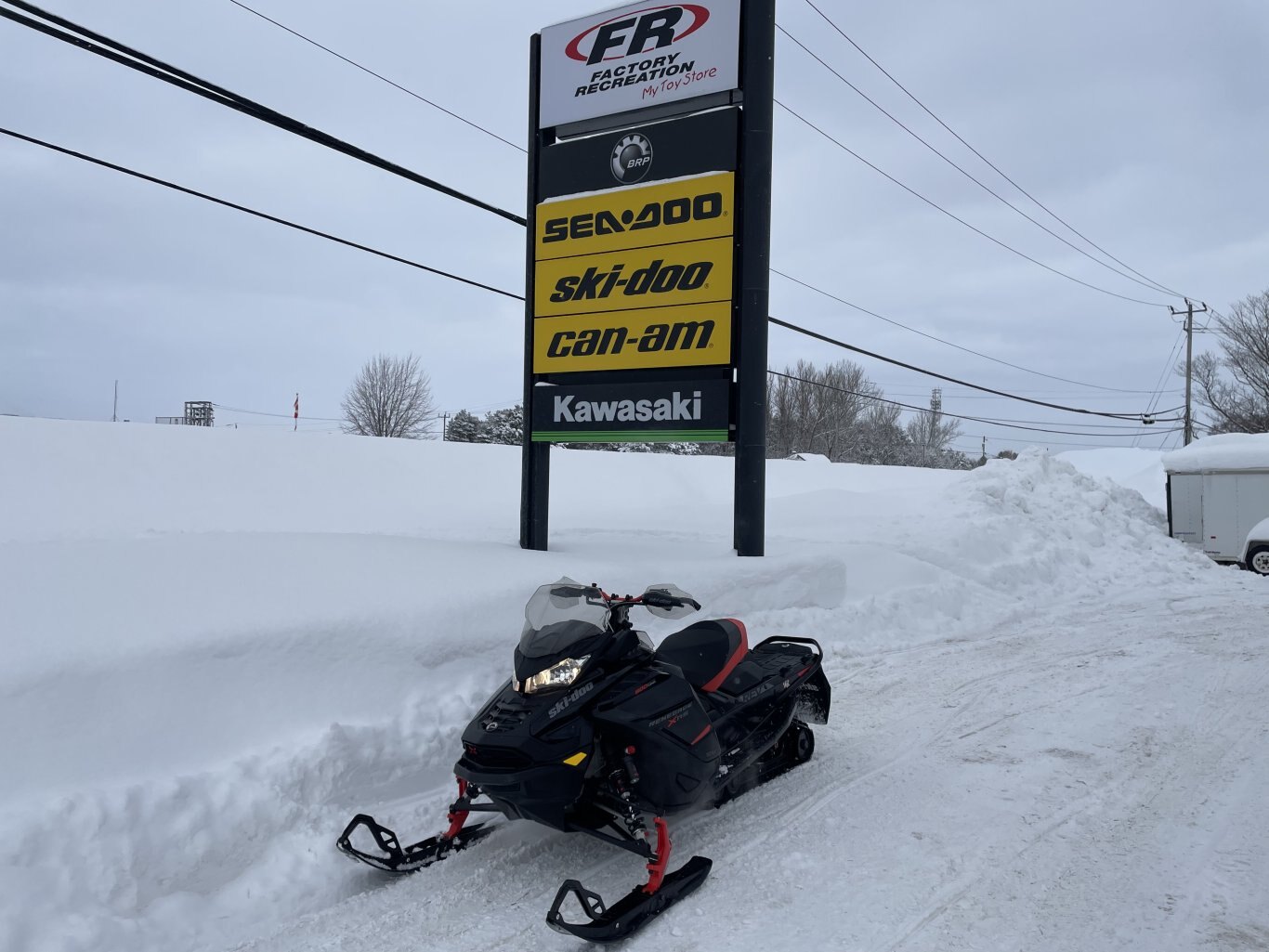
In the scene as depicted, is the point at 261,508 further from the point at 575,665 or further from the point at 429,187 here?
the point at 575,665

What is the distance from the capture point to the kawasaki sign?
8.86 m

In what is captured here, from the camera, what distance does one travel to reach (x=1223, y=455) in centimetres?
1823

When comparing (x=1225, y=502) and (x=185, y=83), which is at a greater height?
(x=185, y=83)

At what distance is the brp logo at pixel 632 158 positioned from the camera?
933cm

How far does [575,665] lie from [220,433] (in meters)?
13.6

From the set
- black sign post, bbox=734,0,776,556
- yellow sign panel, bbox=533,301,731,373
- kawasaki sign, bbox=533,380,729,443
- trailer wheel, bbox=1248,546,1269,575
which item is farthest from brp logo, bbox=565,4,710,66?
trailer wheel, bbox=1248,546,1269,575

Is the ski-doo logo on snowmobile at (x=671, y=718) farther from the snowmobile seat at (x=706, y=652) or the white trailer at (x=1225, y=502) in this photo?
the white trailer at (x=1225, y=502)

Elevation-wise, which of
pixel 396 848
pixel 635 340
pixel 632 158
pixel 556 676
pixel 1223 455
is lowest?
pixel 396 848

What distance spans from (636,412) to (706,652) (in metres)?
4.87

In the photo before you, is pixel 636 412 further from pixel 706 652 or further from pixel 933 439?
pixel 933 439

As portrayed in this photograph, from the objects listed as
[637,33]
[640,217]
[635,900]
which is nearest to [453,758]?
[635,900]

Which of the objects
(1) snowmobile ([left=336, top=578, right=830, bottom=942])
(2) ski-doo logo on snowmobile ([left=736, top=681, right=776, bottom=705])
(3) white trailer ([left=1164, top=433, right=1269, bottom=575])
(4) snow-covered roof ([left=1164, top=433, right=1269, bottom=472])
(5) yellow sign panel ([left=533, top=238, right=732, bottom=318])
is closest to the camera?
(1) snowmobile ([left=336, top=578, right=830, bottom=942])

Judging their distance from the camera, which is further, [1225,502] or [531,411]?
[1225,502]

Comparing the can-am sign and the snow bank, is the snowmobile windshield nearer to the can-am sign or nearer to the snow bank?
the can-am sign
